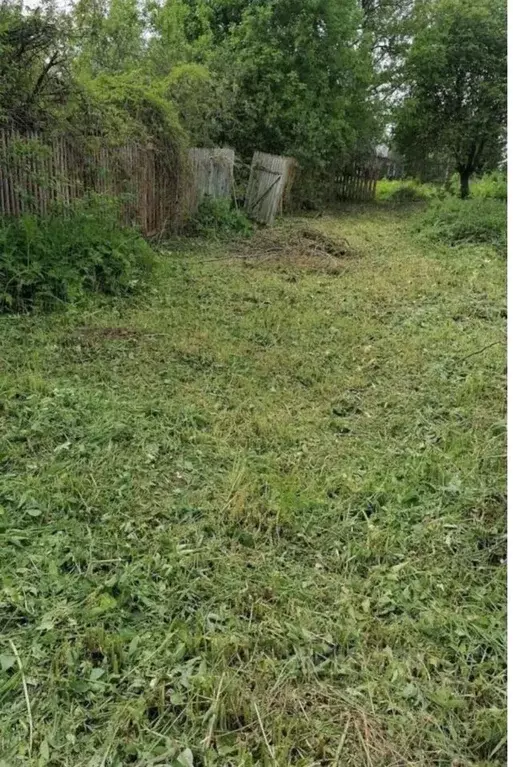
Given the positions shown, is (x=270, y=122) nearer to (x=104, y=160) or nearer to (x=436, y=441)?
(x=104, y=160)

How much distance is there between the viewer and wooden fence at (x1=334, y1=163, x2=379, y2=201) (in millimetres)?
15781

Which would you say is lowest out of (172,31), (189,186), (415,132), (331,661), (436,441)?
(331,661)

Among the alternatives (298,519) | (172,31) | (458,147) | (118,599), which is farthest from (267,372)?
(458,147)

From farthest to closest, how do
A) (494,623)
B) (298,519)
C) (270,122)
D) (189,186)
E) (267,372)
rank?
(270,122) → (189,186) → (267,372) → (298,519) → (494,623)

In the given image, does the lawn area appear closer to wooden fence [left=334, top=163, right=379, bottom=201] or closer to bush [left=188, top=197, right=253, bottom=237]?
bush [left=188, top=197, right=253, bottom=237]

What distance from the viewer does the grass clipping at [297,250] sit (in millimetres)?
7262

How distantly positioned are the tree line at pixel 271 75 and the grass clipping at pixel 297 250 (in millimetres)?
1783

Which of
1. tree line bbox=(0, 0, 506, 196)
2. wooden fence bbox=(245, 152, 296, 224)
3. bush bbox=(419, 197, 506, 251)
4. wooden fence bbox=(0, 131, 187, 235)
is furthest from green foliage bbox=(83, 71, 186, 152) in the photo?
bush bbox=(419, 197, 506, 251)

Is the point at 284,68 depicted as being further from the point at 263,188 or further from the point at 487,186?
the point at 487,186

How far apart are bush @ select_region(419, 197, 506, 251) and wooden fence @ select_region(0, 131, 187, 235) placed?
4211 mm

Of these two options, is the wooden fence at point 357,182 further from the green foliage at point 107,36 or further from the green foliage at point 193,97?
the green foliage at point 193,97

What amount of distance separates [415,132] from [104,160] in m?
Answer: 12.6

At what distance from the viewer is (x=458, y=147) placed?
15.5 metres

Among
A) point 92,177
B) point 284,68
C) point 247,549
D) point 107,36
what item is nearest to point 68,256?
point 92,177
